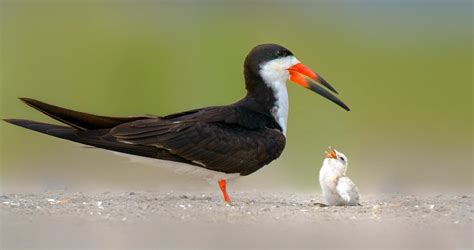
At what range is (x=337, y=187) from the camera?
901cm

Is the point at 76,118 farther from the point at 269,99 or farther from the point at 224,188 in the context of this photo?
the point at 269,99

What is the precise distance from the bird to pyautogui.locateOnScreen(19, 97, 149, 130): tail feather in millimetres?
1845

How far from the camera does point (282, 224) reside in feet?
25.0

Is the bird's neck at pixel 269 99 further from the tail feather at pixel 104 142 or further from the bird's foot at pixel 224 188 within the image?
the tail feather at pixel 104 142

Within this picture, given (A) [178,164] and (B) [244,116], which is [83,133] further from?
(B) [244,116]

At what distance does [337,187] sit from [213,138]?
1.16 metres

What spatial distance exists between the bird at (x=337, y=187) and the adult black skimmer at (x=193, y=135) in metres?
0.49

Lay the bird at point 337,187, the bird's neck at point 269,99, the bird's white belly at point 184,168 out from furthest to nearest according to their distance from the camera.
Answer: the bird's neck at point 269,99
the bird at point 337,187
the bird's white belly at point 184,168

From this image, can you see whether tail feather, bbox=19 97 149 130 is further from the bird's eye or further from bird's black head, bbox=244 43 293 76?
the bird's eye

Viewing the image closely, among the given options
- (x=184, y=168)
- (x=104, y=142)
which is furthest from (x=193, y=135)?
(x=104, y=142)

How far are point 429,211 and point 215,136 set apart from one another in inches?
75.1

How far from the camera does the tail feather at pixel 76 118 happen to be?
28.8 ft

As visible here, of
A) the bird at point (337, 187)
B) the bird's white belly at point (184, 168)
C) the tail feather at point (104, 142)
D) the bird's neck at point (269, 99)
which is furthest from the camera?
the bird's neck at point (269, 99)

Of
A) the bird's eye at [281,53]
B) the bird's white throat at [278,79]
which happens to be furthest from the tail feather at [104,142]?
the bird's eye at [281,53]
